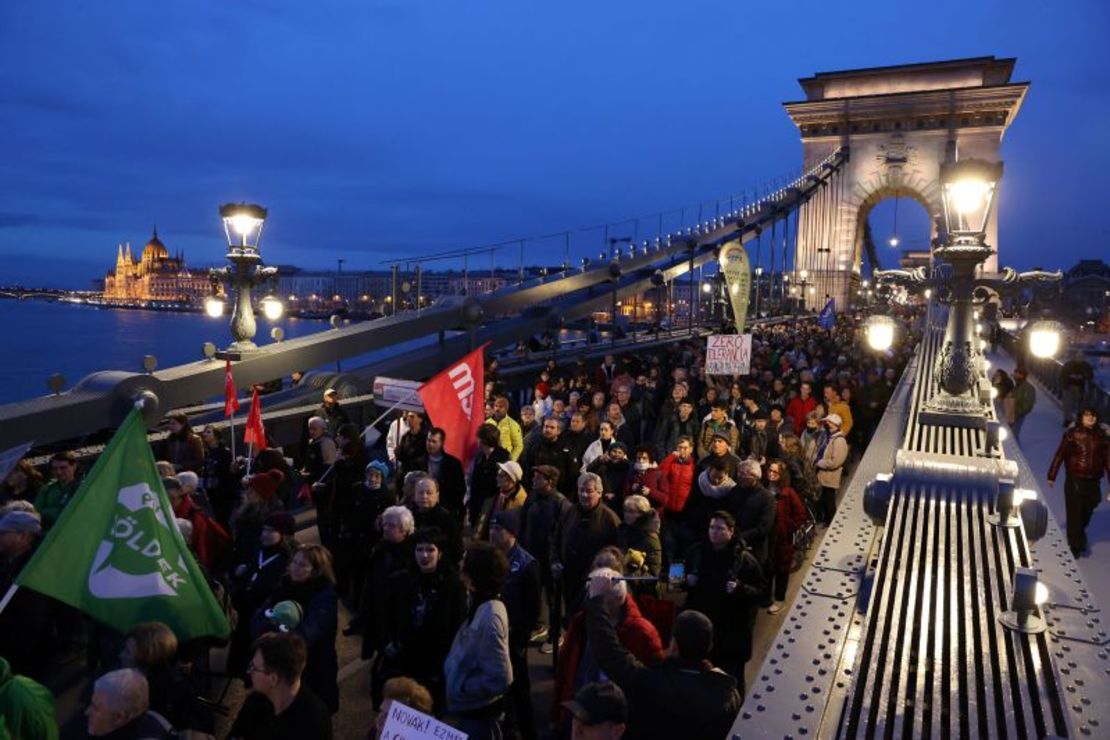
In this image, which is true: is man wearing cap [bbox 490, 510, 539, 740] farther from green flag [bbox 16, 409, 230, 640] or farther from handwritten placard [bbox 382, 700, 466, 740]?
handwritten placard [bbox 382, 700, 466, 740]

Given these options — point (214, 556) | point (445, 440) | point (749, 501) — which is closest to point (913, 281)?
point (749, 501)

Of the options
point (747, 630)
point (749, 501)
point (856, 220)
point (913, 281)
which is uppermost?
point (856, 220)

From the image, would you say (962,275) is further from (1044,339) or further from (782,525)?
(782,525)

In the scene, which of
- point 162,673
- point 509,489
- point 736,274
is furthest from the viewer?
point 736,274

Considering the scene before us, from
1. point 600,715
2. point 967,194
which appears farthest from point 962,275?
point 600,715

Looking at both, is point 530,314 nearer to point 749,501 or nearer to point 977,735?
point 749,501

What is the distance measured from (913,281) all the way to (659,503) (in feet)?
9.75

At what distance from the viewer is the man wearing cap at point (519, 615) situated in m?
5.08

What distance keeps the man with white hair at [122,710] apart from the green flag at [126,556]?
0.81 meters

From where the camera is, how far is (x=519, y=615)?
17.3 feet

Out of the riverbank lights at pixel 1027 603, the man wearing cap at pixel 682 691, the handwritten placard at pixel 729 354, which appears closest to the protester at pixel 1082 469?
the handwritten placard at pixel 729 354

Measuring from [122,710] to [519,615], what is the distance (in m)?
2.34

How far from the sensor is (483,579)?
14.9 ft

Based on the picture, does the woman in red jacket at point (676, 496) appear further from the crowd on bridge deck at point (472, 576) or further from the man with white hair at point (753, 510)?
the man with white hair at point (753, 510)
